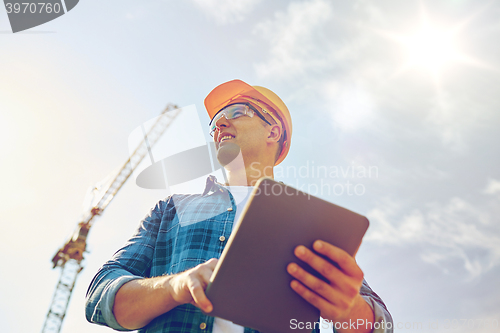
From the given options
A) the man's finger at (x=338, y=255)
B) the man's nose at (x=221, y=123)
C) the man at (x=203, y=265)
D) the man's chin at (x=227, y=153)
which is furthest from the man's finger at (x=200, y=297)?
the man's nose at (x=221, y=123)

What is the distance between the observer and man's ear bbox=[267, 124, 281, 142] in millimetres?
4707

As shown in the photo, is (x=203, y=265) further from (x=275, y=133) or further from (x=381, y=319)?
(x=275, y=133)

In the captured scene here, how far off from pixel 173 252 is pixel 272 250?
4.49 ft

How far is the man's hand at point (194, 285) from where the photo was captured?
1626mm

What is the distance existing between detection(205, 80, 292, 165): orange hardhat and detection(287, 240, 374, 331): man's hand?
3.24m

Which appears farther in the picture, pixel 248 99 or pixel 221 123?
pixel 248 99

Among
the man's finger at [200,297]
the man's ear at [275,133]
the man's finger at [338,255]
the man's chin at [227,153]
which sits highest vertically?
the man's ear at [275,133]

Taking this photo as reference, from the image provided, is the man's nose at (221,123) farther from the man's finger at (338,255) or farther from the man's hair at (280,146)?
the man's finger at (338,255)

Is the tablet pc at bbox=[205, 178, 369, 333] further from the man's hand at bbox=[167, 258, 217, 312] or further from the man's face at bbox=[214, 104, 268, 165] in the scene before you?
the man's face at bbox=[214, 104, 268, 165]

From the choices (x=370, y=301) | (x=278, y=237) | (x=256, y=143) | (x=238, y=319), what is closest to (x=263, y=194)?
(x=278, y=237)

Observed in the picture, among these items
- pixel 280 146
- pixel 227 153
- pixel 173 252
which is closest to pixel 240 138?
pixel 227 153

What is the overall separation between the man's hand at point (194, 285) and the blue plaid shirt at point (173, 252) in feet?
1.85

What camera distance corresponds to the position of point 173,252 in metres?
2.76

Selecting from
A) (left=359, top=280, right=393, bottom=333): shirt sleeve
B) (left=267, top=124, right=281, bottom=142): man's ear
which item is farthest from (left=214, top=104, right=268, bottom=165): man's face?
(left=359, top=280, right=393, bottom=333): shirt sleeve
